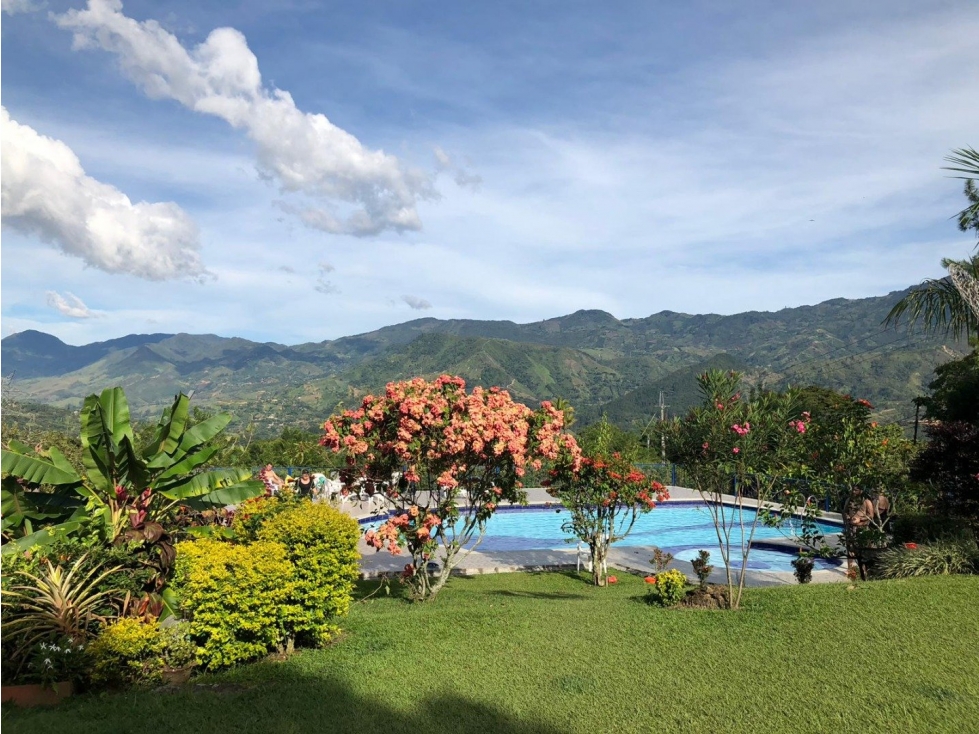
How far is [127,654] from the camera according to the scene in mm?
5684

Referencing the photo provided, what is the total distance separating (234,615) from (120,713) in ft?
3.98

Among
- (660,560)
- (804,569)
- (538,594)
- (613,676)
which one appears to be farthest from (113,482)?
(804,569)

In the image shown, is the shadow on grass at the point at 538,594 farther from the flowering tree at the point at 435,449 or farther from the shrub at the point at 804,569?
the shrub at the point at 804,569

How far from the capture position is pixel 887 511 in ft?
46.0

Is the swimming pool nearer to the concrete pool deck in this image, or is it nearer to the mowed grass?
the concrete pool deck

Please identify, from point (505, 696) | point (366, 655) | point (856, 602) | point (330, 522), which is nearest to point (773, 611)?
point (856, 602)

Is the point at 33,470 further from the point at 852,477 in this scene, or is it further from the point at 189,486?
the point at 852,477

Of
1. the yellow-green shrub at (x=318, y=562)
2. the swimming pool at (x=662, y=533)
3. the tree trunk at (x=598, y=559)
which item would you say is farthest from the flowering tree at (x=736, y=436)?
the swimming pool at (x=662, y=533)

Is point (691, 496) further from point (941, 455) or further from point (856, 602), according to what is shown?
point (856, 602)

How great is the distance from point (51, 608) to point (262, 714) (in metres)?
2.60

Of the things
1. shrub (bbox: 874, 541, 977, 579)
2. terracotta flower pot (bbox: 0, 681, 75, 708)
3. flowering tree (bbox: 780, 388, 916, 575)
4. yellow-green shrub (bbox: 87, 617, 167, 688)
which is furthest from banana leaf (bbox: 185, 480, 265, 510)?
shrub (bbox: 874, 541, 977, 579)

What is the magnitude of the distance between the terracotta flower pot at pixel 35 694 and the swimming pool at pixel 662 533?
1384cm

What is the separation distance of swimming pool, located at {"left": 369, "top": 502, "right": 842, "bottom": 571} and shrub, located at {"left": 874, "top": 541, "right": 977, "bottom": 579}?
22.0 feet

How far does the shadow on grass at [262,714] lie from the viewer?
4996 mm
